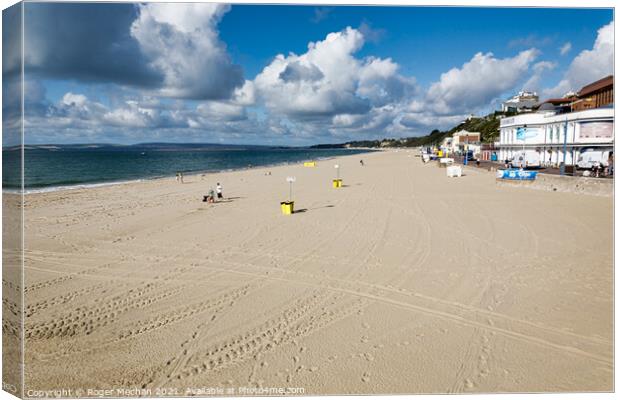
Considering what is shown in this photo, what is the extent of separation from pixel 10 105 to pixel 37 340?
3034mm

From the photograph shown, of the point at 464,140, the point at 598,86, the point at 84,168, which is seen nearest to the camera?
the point at 598,86

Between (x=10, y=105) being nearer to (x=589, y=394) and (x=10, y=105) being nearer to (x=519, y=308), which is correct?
(x=589, y=394)

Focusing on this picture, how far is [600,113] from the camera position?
20250mm

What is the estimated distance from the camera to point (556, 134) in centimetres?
2644

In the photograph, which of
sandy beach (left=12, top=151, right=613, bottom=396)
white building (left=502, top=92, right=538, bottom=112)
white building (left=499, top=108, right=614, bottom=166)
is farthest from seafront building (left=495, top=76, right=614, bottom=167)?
white building (left=502, top=92, right=538, bottom=112)

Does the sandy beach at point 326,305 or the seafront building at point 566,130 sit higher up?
the seafront building at point 566,130

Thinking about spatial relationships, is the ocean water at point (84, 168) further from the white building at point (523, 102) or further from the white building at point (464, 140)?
the white building at point (523, 102)

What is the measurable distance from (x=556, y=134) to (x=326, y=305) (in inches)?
1098

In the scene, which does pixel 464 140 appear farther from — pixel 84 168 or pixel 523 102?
pixel 84 168

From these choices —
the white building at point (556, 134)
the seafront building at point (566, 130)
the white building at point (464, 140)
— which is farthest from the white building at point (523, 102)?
the white building at point (556, 134)

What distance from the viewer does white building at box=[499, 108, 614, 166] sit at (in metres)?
19.8

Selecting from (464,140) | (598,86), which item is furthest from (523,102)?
(598,86)

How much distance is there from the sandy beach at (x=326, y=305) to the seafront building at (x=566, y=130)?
11.6 m

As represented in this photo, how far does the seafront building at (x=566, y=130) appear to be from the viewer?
784 inches
